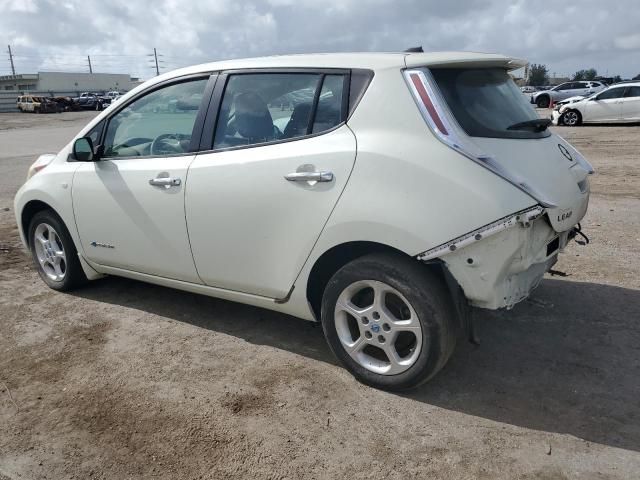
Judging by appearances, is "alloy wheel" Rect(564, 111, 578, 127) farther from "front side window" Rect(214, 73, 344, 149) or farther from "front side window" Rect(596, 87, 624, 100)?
"front side window" Rect(214, 73, 344, 149)

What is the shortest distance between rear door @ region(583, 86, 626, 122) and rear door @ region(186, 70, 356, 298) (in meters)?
19.8

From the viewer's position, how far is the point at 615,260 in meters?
5.39

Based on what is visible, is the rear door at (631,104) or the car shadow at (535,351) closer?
the car shadow at (535,351)

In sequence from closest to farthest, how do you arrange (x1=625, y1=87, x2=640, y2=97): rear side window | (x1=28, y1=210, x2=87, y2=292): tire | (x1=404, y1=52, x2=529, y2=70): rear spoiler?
(x1=404, y1=52, x2=529, y2=70): rear spoiler, (x1=28, y1=210, x2=87, y2=292): tire, (x1=625, y1=87, x2=640, y2=97): rear side window

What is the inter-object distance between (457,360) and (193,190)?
78.9 inches

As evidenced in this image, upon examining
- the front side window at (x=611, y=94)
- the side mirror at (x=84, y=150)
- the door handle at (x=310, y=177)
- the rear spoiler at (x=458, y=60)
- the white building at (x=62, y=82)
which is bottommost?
the front side window at (x=611, y=94)

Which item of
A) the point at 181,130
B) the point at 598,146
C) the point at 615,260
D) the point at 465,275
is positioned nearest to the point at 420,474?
the point at 465,275

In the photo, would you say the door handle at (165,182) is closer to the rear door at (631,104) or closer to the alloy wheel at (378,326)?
the alloy wheel at (378,326)

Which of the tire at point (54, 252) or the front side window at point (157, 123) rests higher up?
the front side window at point (157, 123)

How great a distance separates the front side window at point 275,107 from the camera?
3.36 meters

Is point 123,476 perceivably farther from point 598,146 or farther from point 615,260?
point 598,146

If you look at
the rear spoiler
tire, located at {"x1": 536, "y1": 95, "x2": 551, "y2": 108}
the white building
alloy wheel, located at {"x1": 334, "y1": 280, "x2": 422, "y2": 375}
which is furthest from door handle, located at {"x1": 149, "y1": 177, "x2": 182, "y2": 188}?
the white building

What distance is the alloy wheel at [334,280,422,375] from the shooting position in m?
3.16

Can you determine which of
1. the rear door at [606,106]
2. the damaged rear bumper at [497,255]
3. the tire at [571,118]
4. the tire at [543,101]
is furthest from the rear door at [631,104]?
the damaged rear bumper at [497,255]
